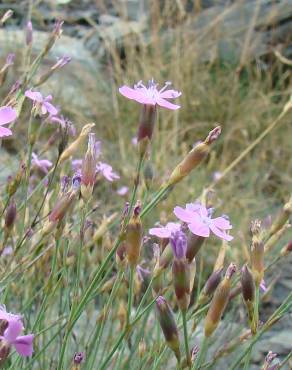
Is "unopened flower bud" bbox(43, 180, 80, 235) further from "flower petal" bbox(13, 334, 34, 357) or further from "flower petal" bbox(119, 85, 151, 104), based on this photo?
"flower petal" bbox(13, 334, 34, 357)

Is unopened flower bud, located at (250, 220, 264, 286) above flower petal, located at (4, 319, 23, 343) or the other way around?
the other way around

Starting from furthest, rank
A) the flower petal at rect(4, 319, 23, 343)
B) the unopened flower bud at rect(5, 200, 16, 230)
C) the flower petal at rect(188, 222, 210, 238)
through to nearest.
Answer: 1. the unopened flower bud at rect(5, 200, 16, 230)
2. the flower petal at rect(188, 222, 210, 238)
3. the flower petal at rect(4, 319, 23, 343)

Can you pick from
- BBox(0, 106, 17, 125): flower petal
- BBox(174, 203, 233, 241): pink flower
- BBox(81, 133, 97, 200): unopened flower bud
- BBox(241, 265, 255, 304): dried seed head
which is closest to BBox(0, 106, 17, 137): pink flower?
BBox(0, 106, 17, 125): flower petal

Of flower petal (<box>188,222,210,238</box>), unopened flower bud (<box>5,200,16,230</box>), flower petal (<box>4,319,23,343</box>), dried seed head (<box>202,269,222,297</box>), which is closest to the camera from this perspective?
flower petal (<box>4,319,23,343</box>)

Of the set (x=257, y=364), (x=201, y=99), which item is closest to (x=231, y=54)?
(x=201, y=99)

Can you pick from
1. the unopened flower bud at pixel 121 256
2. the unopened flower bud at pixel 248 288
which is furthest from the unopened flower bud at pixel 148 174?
the unopened flower bud at pixel 248 288

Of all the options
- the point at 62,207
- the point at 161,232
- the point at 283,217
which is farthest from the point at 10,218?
the point at 283,217

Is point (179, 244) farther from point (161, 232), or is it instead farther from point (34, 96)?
point (34, 96)
